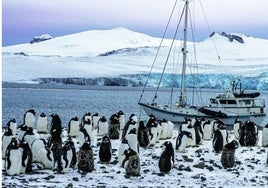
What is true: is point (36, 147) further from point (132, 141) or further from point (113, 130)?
point (113, 130)

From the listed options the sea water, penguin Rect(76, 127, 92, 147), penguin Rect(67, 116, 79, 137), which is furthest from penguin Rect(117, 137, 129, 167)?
the sea water

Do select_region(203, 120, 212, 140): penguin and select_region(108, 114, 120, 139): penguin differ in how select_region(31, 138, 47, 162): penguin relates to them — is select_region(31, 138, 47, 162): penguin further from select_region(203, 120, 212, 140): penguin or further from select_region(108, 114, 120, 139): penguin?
select_region(203, 120, 212, 140): penguin

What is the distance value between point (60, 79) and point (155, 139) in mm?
62312

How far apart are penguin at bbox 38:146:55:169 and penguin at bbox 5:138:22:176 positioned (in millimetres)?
773

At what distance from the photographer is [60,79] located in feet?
248

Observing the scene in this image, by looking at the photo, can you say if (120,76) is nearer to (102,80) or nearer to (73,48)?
(102,80)

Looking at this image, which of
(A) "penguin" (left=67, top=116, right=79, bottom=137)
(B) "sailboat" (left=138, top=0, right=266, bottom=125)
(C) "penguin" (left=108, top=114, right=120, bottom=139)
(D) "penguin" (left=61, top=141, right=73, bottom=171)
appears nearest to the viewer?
(D) "penguin" (left=61, top=141, right=73, bottom=171)

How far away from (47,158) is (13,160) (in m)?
0.93

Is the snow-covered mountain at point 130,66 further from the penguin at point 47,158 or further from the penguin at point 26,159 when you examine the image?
the penguin at point 26,159

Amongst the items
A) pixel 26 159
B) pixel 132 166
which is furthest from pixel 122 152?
pixel 26 159

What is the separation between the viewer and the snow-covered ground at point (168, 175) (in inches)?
372

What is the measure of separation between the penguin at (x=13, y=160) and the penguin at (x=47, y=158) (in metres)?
0.77

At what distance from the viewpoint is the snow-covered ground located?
944 cm

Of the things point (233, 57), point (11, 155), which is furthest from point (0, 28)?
point (233, 57)
